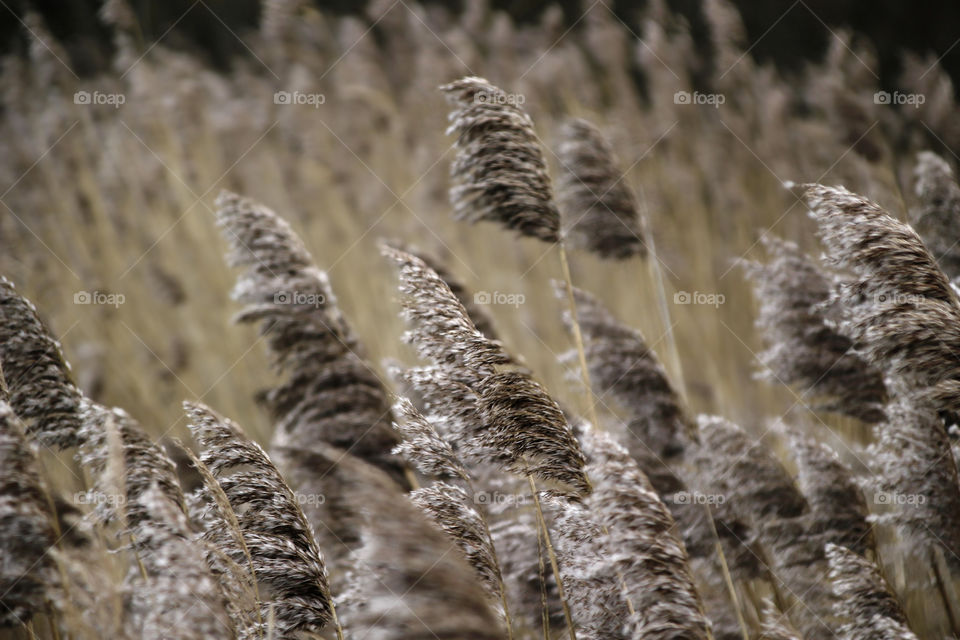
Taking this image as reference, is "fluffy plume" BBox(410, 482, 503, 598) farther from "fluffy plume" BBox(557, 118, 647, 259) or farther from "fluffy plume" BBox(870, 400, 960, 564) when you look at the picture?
"fluffy plume" BBox(557, 118, 647, 259)

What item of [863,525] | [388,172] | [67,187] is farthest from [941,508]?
[67,187]

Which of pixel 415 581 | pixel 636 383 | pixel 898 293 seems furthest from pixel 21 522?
pixel 898 293

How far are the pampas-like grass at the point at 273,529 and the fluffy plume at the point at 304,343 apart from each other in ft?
2.19

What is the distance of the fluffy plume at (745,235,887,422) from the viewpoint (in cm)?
219

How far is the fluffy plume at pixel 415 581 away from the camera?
110 centimetres

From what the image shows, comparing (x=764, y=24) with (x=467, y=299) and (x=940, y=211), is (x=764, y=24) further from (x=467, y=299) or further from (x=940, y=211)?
(x=467, y=299)

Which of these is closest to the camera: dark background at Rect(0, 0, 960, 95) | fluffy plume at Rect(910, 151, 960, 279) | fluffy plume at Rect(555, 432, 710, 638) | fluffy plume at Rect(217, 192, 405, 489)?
fluffy plume at Rect(555, 432, 710, 638)

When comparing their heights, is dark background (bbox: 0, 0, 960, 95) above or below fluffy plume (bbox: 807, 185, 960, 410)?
above

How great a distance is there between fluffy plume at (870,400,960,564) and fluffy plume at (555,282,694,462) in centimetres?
55

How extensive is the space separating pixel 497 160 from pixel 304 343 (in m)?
0.85

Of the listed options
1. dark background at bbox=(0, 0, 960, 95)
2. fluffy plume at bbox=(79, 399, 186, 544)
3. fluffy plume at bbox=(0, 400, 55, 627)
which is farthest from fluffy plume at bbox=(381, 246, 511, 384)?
dark background at bbox=(0, 0, 960, 95)

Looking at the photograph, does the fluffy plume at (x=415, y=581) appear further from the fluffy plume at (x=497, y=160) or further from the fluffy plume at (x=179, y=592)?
the fluffy plume at (x=497, y=160)

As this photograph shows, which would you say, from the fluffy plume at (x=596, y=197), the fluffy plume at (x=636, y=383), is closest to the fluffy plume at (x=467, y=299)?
the fluffy plume at (x=636, y=383)

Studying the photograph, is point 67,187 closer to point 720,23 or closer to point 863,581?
point 720,23
